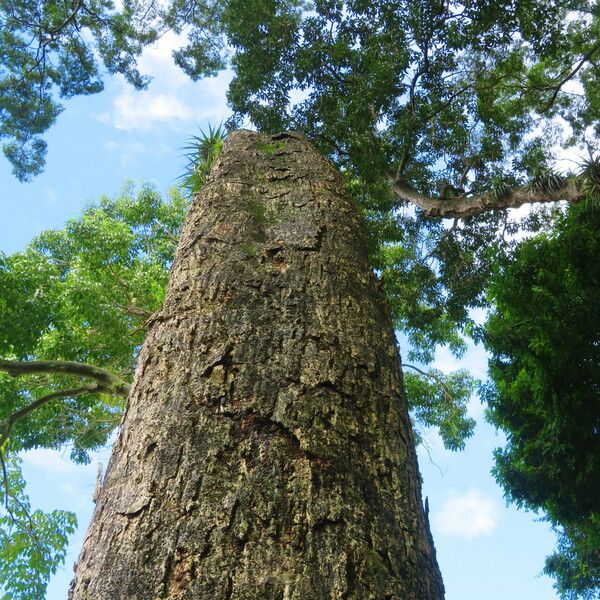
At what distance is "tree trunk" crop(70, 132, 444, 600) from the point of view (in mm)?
1226

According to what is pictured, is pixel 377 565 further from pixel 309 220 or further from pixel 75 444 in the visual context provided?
pixel 75 444

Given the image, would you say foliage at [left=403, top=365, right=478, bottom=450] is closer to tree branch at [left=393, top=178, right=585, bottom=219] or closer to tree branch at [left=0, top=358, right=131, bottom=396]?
tree branch at [left=393, top=178, right=585, bottom=219]

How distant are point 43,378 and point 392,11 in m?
7.70

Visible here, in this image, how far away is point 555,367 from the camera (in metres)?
7.02

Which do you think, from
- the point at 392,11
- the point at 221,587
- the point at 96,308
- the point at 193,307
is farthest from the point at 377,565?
the point at 392,11

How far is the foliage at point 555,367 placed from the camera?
270 inches

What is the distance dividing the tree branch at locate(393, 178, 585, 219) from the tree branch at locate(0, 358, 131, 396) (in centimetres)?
515

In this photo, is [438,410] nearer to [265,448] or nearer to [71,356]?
[71,356]

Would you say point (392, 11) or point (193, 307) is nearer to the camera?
point (193, 307)

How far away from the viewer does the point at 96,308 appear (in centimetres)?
870

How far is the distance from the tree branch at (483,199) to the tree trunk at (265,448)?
5.64 meters

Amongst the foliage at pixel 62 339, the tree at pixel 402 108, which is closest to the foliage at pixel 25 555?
the foliage at pixel 62 339

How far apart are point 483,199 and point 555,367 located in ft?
8.12

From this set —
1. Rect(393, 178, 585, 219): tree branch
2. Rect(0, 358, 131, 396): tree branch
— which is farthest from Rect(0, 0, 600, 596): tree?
Rect(0, 358, 131, 396): tree branch
